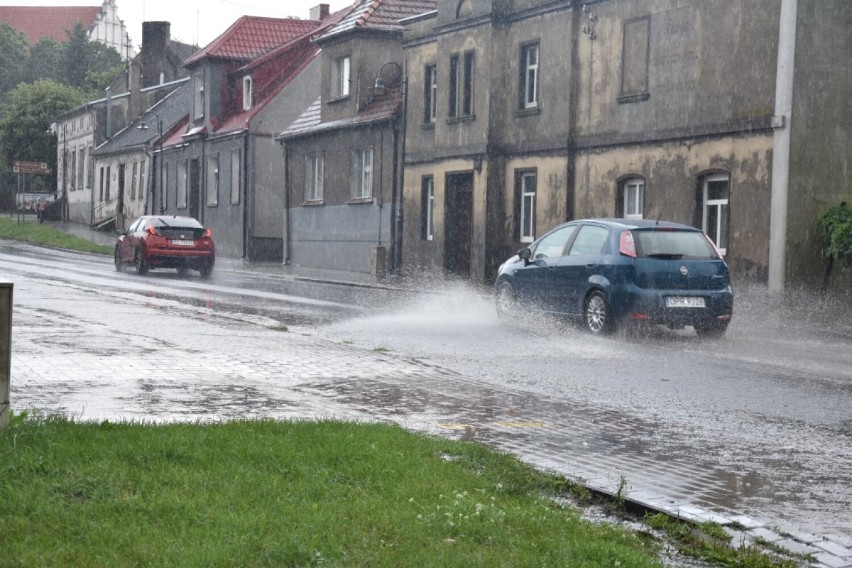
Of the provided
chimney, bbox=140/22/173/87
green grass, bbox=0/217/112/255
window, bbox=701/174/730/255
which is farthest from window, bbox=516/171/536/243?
chimney, bbox=140/22/173/87

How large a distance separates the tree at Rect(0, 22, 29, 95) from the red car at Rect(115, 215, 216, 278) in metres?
88.0

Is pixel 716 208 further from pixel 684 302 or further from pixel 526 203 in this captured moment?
pixel 684 302

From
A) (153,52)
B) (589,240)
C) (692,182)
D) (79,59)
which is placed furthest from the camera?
(79,59)

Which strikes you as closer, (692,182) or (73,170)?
(692,182)

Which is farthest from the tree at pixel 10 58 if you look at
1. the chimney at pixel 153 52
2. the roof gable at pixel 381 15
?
the roof gable at pixel 381 15

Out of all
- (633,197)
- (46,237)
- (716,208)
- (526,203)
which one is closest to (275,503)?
(716,208)

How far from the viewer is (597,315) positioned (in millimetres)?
16906

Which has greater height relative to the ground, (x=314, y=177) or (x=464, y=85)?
(x=464, y=85)

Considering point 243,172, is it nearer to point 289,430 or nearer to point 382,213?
point 382,213

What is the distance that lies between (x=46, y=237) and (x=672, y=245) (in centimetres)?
4189

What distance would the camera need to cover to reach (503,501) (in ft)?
19.7

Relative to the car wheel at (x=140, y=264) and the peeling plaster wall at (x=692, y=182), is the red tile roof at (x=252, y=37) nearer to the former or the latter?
the car wheel at (x=140, y=264)

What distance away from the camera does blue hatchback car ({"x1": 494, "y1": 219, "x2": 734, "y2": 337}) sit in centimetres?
1636

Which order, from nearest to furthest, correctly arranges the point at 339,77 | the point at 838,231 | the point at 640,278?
the point at 640,278 → the point at 838,231 → the point at 339,77
